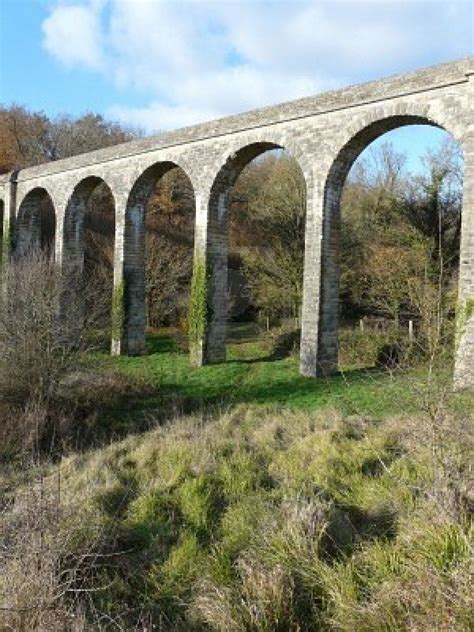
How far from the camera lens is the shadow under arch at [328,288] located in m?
12.4

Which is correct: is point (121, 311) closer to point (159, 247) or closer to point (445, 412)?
point (159, 247)

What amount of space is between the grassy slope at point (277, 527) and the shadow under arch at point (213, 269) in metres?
6.42

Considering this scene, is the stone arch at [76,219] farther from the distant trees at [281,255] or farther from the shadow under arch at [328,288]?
the shadow under arch at [328,288]

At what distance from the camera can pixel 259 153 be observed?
14.3 meters

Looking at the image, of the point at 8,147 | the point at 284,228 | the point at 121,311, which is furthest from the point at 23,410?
the point at 8,147

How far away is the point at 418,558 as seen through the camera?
3.95 meters

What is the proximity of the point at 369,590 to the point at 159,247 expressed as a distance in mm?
19113

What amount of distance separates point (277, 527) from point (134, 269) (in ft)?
42.7

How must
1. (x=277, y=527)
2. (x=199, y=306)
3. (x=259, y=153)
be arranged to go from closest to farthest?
(x=277, y=527)
(x=259, y=153)
(x=199, y=306)

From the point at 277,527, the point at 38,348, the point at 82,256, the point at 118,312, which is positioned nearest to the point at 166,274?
the point at 82,256

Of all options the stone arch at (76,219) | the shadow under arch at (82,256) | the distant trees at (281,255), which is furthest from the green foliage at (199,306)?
the stone arch at (76,219)

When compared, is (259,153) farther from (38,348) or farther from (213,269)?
(38,348)

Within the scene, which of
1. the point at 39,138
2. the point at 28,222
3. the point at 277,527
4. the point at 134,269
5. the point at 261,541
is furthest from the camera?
the point at 39,138

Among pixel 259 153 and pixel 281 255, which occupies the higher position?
pixel 259 153
